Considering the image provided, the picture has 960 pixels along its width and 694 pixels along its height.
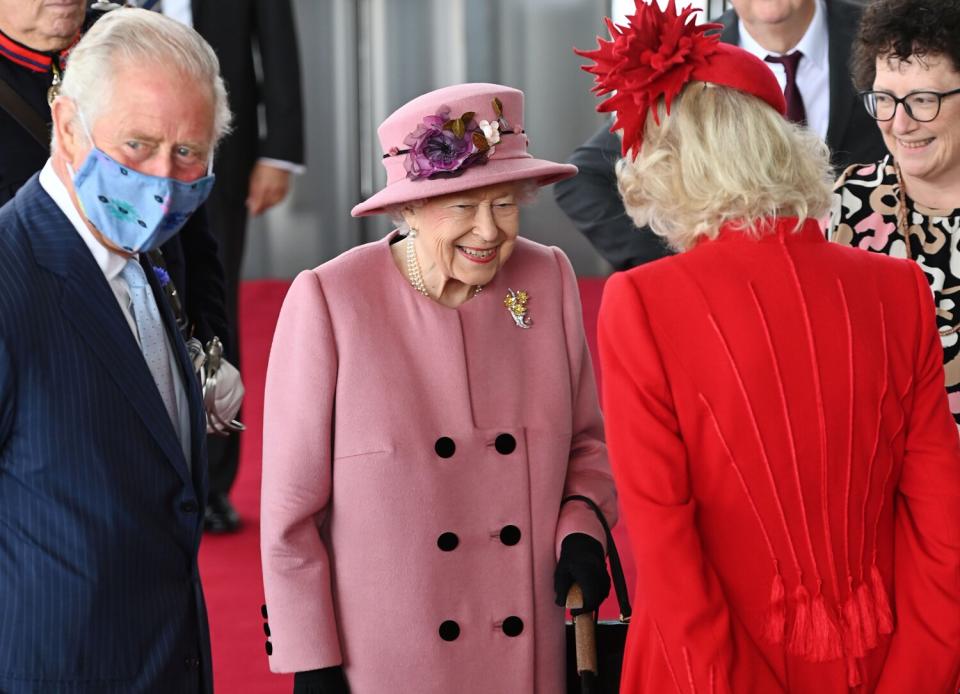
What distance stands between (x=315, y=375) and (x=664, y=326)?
0.57 m

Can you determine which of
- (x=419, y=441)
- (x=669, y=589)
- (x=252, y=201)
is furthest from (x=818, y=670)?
(x=252, y=201)

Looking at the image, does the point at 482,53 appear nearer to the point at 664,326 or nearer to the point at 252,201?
the point at 252,201

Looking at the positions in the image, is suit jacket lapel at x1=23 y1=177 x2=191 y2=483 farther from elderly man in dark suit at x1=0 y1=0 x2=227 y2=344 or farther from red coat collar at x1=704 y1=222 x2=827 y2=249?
red coat collar at x1=704 y1=222 x2=827 y2=249

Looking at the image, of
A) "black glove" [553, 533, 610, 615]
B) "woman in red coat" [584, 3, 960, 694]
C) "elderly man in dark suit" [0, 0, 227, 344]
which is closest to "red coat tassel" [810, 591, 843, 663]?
"woman in red coat" [584, 3, 960, 694]

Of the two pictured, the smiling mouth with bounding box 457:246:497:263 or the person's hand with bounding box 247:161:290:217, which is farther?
the person's hand with bounding box 247:161:290:217

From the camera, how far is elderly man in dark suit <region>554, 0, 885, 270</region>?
11.3ft

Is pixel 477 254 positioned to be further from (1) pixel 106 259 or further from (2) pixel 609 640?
(2) pixel 609 640

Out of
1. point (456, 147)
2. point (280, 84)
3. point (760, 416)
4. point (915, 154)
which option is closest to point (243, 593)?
point (280, 84)

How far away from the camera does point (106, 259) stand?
1.94 m

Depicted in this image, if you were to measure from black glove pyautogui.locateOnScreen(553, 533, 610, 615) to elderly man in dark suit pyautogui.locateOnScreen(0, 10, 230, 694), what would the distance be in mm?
555

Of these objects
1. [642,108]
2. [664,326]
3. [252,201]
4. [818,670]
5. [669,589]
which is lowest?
[818,670]

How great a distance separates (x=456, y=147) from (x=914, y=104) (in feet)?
2.91

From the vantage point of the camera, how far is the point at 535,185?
2182mm

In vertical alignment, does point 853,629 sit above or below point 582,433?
below
